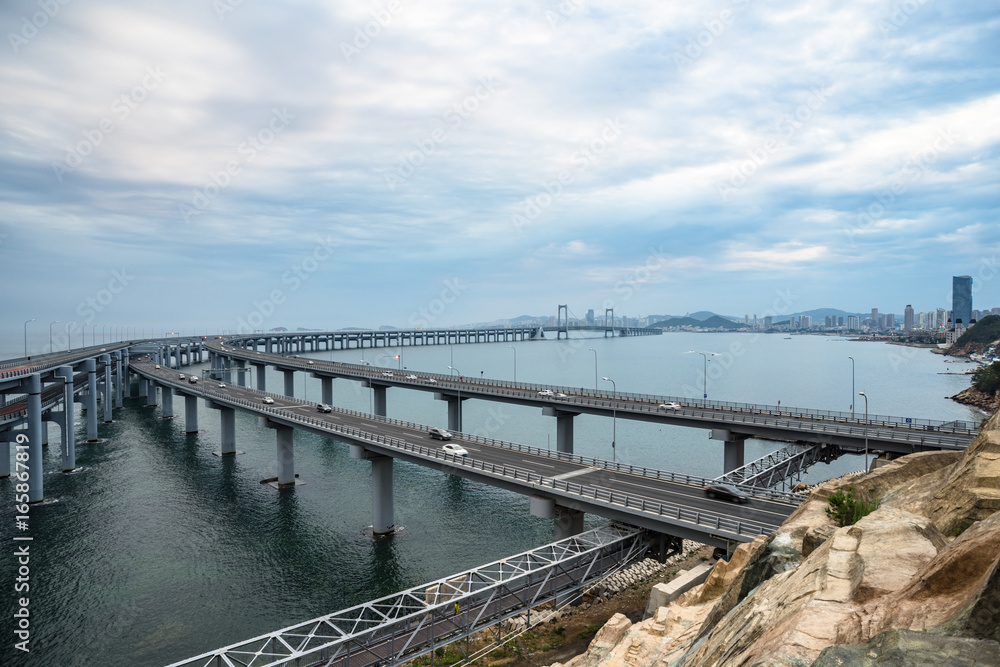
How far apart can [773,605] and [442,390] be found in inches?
3064

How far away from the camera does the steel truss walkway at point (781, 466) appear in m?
45.5

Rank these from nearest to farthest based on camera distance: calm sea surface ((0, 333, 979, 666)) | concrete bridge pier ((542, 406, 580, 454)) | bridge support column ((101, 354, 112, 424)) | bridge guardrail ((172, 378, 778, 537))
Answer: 1. bridge guardrail ((172, 378, 778, 537))
2. calm sea surface ((0, 333, 979, 666))
3. concrete bridge pier ((542, 406, 580, 454))
4. bridge support column ((101, 354, 112, 424))

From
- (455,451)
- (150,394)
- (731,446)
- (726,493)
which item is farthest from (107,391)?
(726,493)

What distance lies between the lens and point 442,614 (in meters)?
29.7

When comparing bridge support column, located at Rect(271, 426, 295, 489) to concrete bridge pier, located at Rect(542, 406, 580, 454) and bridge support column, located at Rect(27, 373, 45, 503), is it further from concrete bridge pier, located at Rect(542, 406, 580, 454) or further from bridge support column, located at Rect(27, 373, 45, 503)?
concrete bridge pier, located at Rect(542, 406, 580, 454)

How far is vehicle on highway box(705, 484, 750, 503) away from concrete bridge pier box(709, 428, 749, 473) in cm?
1955

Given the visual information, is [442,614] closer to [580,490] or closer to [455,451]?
[580,490]

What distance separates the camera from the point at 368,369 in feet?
379

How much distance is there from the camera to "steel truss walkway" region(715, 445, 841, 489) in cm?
4552

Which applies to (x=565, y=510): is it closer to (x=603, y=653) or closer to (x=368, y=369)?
(x=603, y=653)

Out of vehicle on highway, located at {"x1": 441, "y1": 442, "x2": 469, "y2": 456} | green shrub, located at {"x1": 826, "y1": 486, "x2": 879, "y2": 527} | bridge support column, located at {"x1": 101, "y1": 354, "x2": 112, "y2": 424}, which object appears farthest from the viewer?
bridge support column, located at {"x1": 101, "y1": 354, "x2": 112, "y2": 424}

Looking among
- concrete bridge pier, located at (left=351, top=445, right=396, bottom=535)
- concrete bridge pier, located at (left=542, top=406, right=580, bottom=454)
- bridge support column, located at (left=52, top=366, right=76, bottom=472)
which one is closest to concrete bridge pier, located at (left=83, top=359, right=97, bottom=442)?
bridge support column, located at (left=52, top=366, right=76, bottom=472)

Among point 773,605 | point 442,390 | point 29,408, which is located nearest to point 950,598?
point 773,605

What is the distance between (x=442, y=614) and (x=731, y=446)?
39547mm
